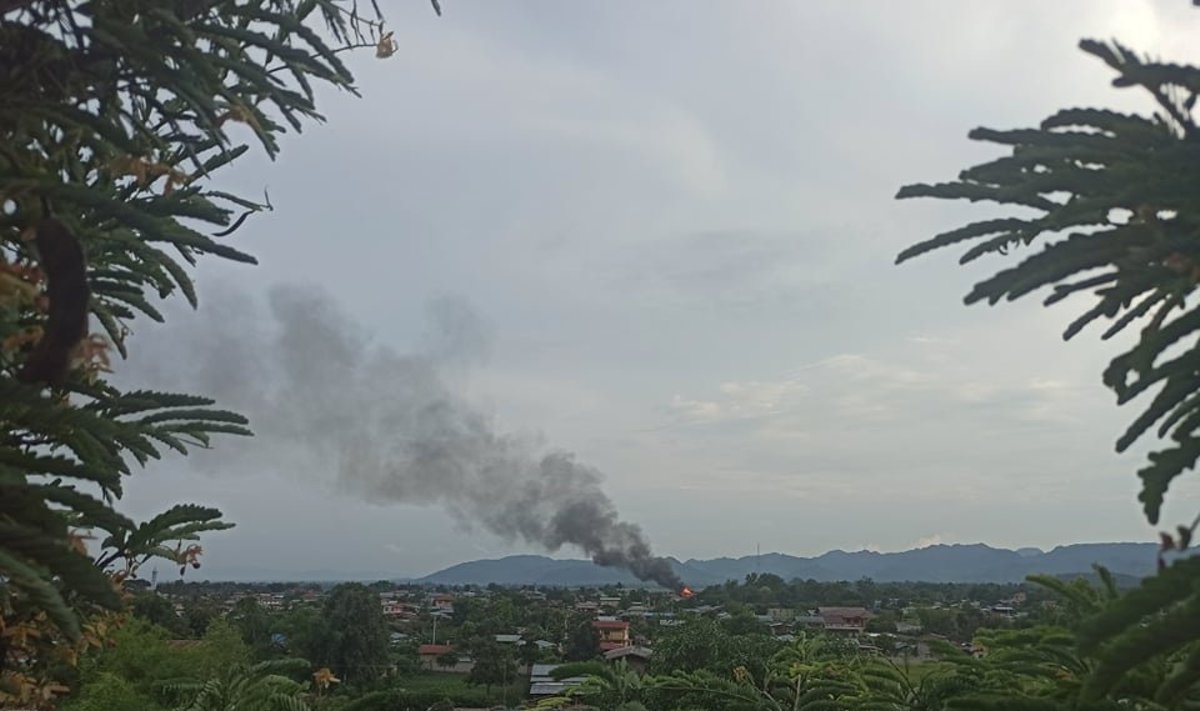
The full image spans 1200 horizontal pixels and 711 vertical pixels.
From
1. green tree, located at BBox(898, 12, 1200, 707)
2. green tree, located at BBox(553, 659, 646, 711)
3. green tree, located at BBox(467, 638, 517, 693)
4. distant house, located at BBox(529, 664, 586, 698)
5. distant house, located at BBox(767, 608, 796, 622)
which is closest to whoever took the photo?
green tree, located at BBox(898, 12, 1200, 707)

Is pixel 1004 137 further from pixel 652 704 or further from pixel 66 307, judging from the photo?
pixel 652 704

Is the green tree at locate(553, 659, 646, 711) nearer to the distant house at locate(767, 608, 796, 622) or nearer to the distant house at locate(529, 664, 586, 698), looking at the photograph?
the distant house at locate(529, 664, 586, 698)

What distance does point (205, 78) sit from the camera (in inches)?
142

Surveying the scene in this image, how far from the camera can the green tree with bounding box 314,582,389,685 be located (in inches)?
1617

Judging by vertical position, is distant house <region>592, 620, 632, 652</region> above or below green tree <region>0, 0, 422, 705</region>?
below

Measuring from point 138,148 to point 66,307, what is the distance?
0.95 m

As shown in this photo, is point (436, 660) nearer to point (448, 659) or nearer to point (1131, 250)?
point (448, 659)

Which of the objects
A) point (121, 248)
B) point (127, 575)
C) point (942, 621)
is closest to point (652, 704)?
point (127, 575)

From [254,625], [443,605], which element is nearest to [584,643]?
[254,625]

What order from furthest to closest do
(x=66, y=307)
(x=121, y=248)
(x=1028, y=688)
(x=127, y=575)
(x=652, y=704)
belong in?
(x=652, y=704), (x=1028, y=688), (x=127, y=575), (x=121, y=248), (x=66, y=307)

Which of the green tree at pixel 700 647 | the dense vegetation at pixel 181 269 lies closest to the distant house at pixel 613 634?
the green tree at pixel 700 647

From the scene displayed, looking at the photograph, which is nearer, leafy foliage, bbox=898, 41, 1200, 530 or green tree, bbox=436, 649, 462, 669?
leafy foliage, bbox=898, 41, 1200, 530

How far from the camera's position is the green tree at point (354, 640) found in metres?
41.1

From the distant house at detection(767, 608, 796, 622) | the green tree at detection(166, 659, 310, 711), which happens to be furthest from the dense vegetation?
the distant house at detection(767, 608, 796, 622)
